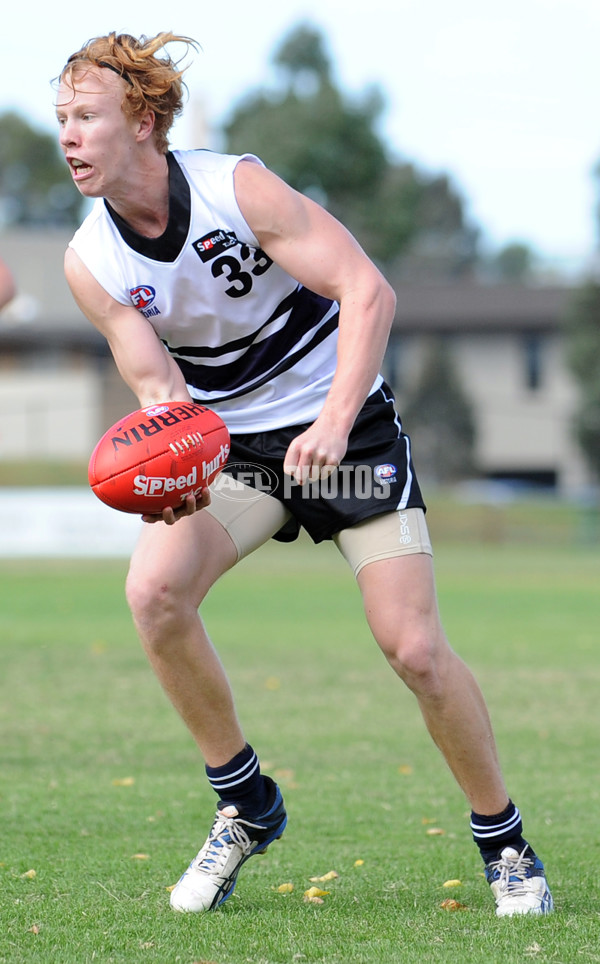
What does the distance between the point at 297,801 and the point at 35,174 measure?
65.0 m

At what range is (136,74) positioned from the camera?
376 cm

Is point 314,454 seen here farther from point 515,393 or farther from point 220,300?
point 515,393

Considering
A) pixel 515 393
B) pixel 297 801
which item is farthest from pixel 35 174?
pixel 297 801

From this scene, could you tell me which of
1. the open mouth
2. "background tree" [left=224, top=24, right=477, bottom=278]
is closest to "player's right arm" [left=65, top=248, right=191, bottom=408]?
the open mouth

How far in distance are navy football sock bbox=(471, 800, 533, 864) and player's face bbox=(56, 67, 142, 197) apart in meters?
2.21

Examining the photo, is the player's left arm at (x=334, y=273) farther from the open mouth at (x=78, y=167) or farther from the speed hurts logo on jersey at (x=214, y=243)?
the open mouth at (x=78, y=167)

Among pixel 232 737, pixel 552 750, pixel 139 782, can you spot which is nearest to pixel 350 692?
pixel 552 750

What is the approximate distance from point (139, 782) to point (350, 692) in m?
3.48

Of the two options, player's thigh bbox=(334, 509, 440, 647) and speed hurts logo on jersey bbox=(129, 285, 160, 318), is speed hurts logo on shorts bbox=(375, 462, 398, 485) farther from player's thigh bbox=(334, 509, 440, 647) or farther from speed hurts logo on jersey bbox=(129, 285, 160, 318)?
speed hurts logo on jersey bbox=(129, 285, 160, 318)

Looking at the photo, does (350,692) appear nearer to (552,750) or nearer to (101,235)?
(552,750)

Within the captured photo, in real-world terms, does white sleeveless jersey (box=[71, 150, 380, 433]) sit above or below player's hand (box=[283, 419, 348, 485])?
above

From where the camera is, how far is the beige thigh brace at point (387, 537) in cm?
389

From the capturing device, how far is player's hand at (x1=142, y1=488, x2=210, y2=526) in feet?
12.4

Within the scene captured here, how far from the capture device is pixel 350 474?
3.97 m
